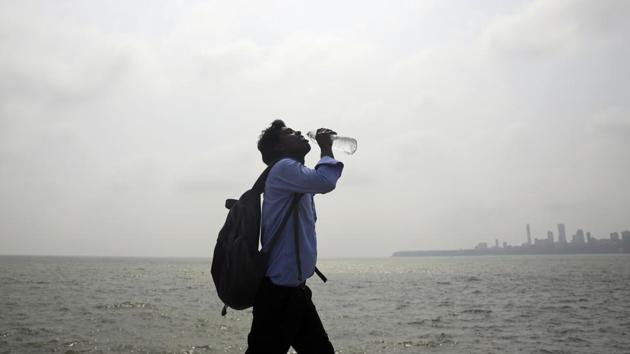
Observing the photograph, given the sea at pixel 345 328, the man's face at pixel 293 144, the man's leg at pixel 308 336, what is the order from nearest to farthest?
the man's leg at pixel 308 336 → the man's face at pixel 293 144 → the sea at pixel 345 328

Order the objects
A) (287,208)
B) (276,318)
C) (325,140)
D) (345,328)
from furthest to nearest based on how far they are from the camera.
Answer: (345,328) → (325,140) → (287,208) → (276,318)

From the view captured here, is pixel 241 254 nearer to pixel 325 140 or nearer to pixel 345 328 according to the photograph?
pixel 325 140

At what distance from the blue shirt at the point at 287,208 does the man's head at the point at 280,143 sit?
0.21 meters

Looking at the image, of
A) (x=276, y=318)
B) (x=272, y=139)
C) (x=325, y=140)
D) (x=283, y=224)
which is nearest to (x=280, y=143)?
(x=272, y=139)

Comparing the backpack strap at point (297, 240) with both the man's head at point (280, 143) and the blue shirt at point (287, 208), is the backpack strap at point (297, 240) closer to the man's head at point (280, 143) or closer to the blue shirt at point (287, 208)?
the blue shirt at point (287, 208)

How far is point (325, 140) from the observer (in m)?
3.08

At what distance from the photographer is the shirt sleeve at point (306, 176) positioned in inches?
108

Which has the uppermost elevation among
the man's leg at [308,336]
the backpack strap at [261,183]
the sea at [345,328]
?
the backpack strap at [261,183]

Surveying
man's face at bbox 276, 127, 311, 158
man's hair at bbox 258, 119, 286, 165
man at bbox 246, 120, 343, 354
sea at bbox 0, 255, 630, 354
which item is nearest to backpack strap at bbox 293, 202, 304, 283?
man at bbox 246, 120, 343, 354

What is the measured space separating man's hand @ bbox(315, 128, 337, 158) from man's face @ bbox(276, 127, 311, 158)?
9 centimetres

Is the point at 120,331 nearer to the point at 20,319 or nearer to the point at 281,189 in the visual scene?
the point at 20,319

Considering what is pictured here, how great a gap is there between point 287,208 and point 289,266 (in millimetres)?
389

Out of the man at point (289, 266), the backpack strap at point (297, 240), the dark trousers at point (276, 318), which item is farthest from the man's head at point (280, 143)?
the dark trousers at point (276, 318)

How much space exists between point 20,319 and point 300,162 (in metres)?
16.1
